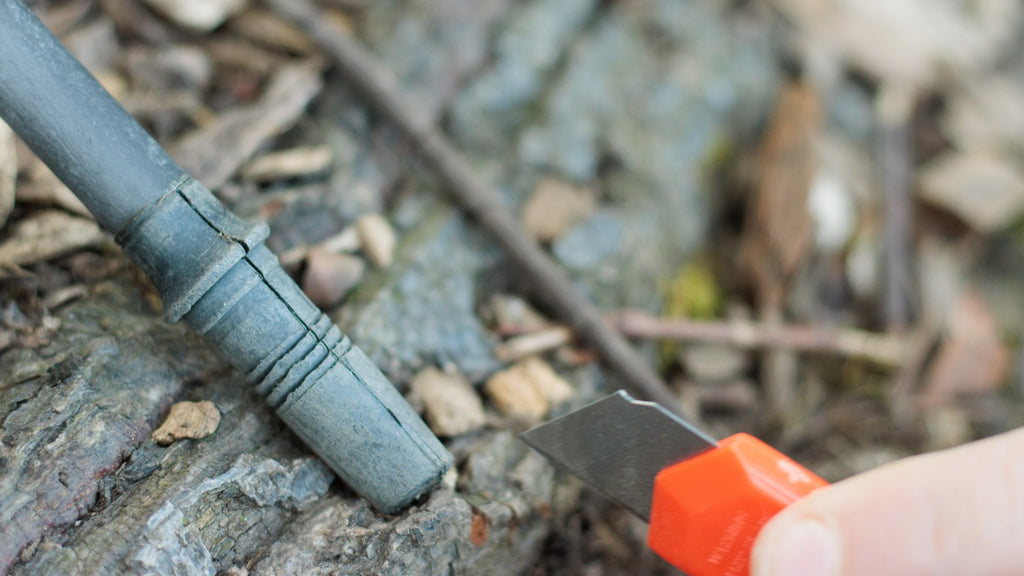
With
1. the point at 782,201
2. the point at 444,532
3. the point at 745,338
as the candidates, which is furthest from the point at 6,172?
the point at 782,201

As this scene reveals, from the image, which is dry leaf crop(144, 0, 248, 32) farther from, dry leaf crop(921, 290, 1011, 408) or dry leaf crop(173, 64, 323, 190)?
dry leaf crop(921, 290, 1011, 408)

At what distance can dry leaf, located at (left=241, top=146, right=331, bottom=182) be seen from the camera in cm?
265

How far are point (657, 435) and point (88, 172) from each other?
1.50 meters

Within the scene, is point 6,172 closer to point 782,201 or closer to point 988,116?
point 782,201

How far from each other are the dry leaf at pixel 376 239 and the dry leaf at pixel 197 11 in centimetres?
102

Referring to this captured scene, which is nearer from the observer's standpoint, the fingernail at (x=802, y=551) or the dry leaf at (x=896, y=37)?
the fingernail at (x=802, y=551)

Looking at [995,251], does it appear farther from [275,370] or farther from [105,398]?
[105,398]

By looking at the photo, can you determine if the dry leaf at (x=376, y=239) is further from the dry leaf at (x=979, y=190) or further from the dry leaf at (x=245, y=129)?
the dry leaf at (x=979, y=190)

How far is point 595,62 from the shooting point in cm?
363

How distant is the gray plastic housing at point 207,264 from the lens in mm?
1741

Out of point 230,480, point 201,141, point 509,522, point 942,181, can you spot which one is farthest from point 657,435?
point 942,181

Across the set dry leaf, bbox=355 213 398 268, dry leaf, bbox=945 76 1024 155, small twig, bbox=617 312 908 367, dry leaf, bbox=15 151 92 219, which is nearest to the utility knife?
dry leaf, bbox=355 213 398 268

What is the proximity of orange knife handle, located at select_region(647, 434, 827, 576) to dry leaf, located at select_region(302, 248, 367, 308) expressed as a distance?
1159mm

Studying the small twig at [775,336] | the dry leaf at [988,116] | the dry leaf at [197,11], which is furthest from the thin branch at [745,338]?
the dry leaf at [197,11]
